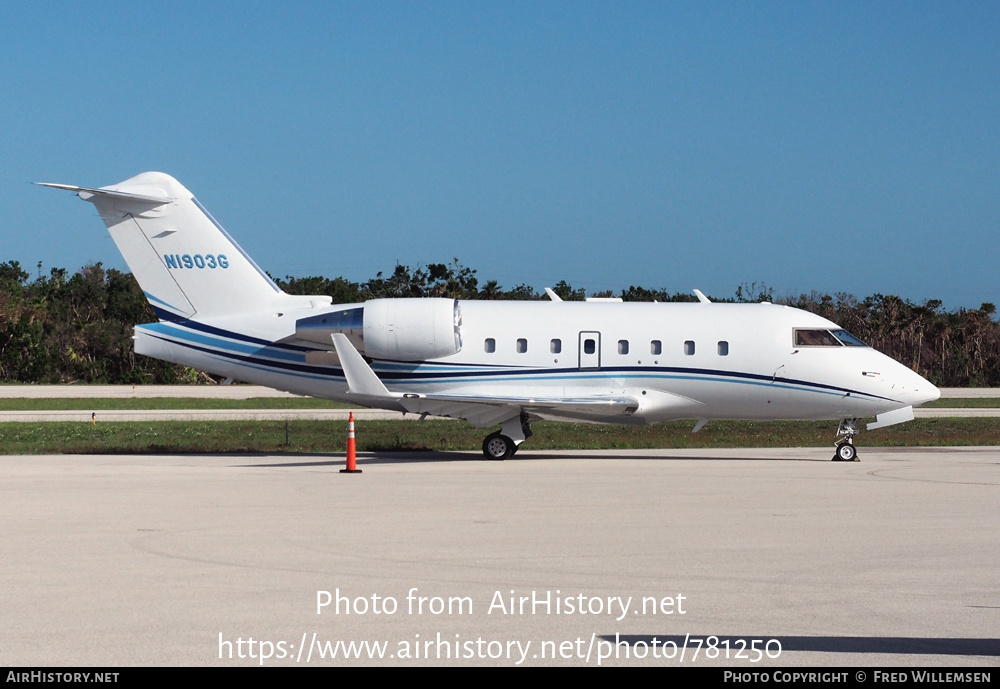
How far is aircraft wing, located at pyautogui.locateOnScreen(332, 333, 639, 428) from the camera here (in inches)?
848

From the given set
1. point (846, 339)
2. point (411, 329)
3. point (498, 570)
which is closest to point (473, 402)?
point (411, 329)

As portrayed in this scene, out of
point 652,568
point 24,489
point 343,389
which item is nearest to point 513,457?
point 343,389

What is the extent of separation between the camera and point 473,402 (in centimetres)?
2238

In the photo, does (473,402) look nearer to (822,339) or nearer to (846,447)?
(822,339)

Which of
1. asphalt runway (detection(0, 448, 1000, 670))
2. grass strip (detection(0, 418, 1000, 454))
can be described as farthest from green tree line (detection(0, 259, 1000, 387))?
asphalt runway (detection(0, 448, 1000, 670))

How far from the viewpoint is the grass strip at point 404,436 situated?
26.4 meters

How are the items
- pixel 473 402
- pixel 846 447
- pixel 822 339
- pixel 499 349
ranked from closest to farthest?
1. pixel 473 402
2. pixel 846 447
3. pixel 499 349
4. pixel 822 339

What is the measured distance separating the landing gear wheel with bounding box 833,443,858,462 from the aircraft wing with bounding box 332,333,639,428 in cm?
424

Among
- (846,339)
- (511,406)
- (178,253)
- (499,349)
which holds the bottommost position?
(511,406)

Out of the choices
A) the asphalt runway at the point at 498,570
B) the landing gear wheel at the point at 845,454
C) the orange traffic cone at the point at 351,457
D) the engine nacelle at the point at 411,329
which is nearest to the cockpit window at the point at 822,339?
the landing gear wheel at the point at 845,454

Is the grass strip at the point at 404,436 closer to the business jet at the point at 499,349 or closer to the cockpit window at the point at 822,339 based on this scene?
the business jet at the point at 499,349

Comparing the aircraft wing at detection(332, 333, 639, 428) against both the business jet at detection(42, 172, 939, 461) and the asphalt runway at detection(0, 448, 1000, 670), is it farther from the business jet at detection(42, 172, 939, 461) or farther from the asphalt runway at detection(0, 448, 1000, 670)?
the asphalt runway at detection(0, 448, 1000, 670)

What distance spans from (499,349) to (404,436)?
6.65 metres

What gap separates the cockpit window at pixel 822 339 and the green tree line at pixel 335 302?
34603 millimetres
